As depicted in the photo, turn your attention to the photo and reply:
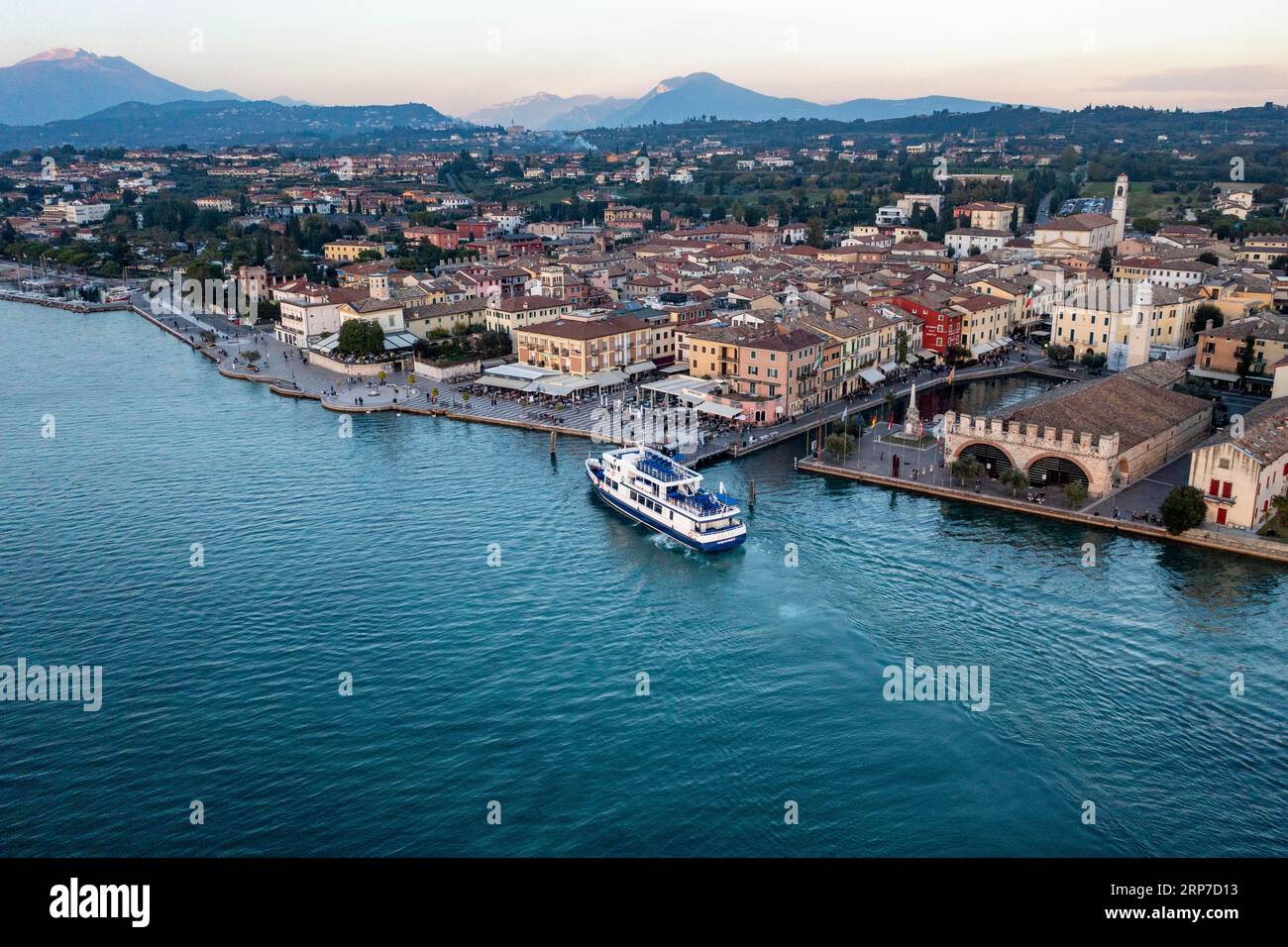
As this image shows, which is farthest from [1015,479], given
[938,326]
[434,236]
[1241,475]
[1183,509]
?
[434,236]

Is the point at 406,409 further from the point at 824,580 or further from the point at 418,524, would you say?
the point at 824,580

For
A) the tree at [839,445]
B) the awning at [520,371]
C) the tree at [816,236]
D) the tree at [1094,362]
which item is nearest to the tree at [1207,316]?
the tree at [1094,362]

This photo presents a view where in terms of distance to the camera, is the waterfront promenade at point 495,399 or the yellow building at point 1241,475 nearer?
the yellow building at point 1241,475

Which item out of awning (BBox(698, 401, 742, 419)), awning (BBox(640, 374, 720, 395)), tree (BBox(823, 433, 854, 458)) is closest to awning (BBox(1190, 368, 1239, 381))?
tree (BBox(823, 433, 854, 458))

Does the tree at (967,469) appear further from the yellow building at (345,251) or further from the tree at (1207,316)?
the yellow building at (345,251)

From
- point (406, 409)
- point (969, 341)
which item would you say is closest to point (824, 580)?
point (406, 409)

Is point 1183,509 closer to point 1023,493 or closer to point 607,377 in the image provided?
point 1023,493
